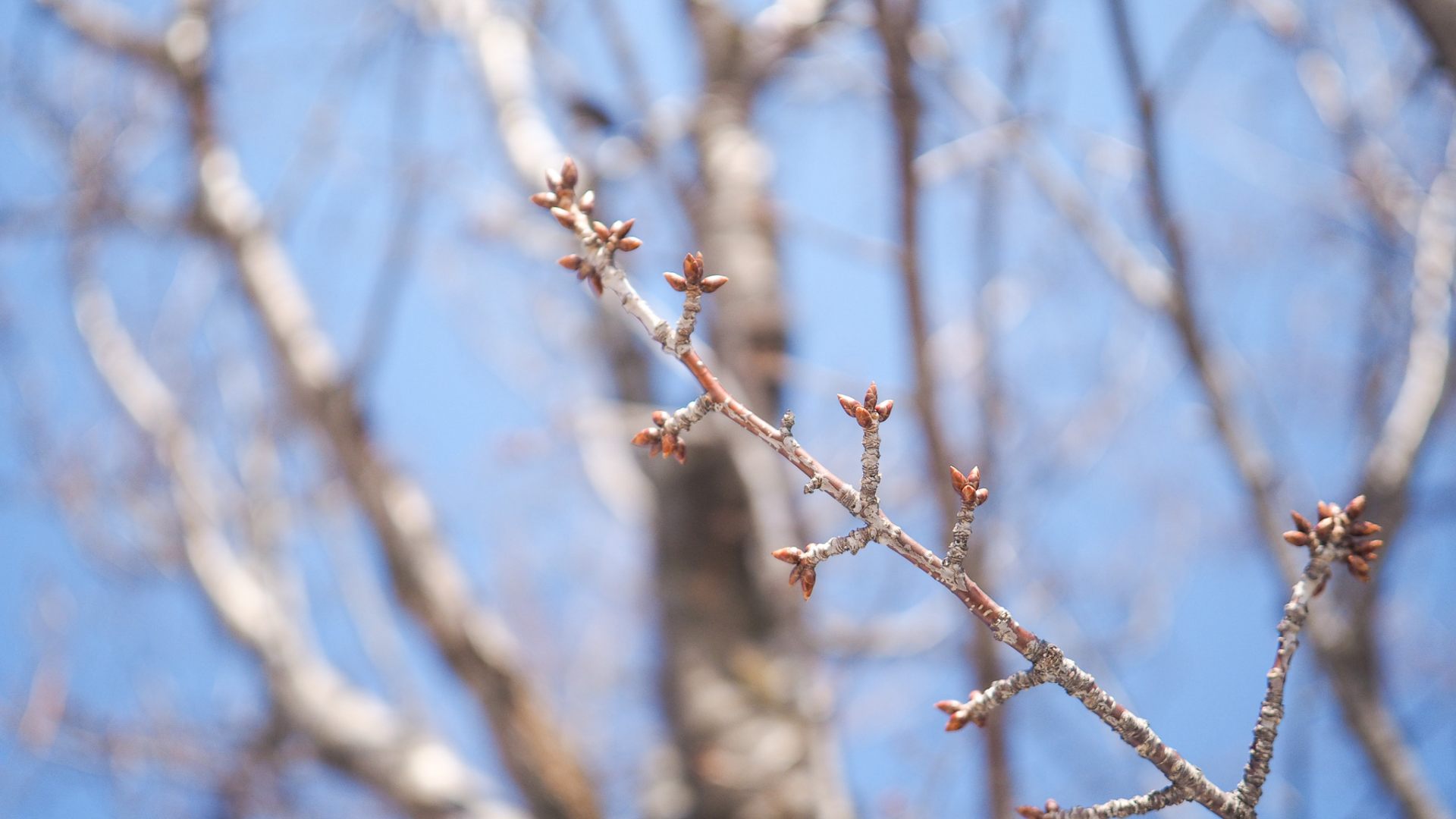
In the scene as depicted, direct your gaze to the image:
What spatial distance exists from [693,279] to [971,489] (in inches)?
10.7

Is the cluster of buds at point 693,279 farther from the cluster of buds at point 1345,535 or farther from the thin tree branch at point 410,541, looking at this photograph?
the thin tree branch at point 410,541

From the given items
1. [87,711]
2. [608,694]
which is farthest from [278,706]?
[608,694]

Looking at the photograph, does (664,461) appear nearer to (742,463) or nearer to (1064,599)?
(742,463)

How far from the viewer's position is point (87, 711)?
3711 millimetres

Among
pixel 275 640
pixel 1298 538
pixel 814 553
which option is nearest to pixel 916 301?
pixel 1298 538

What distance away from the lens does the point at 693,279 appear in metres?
0.66

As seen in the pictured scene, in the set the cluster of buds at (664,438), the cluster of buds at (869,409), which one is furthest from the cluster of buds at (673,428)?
the cluster of buds at (869,409)

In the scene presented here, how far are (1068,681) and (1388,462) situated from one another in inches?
79.1

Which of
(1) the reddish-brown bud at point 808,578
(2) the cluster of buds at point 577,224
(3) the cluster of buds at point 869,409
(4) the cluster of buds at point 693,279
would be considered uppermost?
(2) the cluster of buds at point 577,224

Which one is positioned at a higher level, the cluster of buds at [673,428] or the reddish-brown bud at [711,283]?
the reddish-brown bud at [711,283]

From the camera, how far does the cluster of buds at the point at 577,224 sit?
0.67m

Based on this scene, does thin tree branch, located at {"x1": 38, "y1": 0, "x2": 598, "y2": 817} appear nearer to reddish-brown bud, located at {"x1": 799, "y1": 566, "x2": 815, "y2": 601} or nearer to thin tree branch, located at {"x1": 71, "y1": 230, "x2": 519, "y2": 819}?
thin tree branch, located at {"x1": 71, "y1": 230, "x2": 519, "y2": 819}

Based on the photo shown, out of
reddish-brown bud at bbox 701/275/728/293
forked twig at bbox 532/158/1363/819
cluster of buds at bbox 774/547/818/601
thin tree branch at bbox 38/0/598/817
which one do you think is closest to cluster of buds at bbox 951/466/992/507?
forked twig at bbox 532/158/1363/819

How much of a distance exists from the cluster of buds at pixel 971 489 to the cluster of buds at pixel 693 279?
0.77 ft
